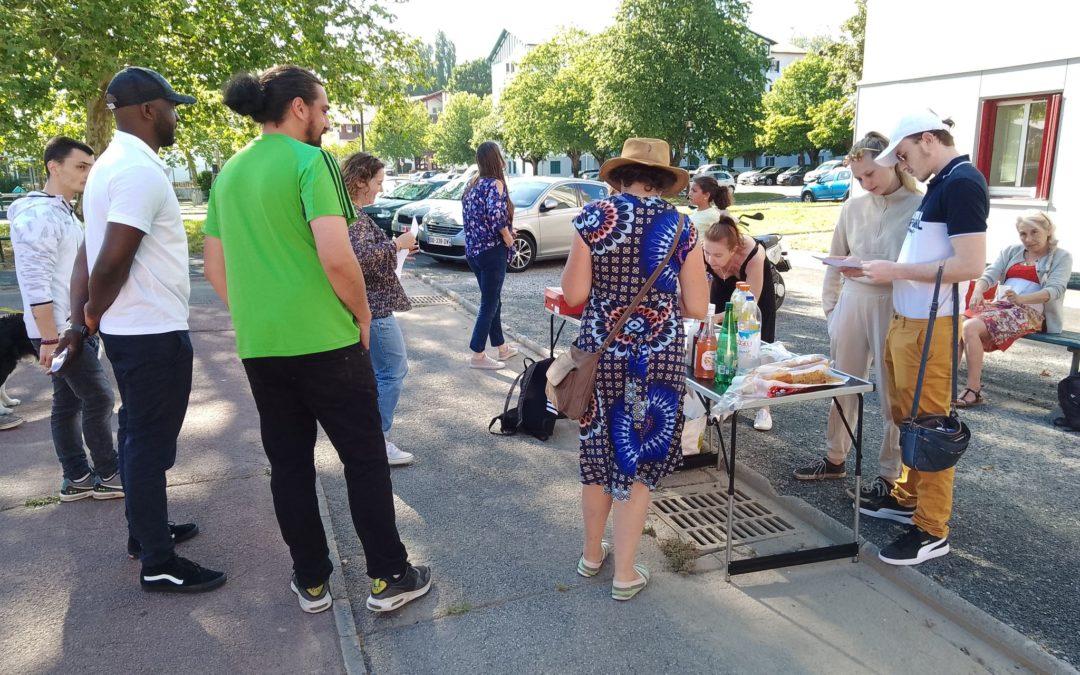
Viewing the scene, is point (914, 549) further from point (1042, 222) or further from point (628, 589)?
point (1042, 222)

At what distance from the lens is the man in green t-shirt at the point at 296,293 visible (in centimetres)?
268

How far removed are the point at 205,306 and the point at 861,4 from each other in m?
39.9

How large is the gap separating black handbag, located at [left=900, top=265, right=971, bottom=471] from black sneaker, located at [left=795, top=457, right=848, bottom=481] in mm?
1065

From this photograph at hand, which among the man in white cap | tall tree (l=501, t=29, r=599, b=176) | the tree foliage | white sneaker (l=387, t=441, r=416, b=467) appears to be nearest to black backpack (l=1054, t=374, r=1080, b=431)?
the man in white cap

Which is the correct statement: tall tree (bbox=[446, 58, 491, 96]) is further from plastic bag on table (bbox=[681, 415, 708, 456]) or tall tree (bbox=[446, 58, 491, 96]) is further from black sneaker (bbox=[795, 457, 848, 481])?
black sneaker (bbox=[795, 457, 848, 481])

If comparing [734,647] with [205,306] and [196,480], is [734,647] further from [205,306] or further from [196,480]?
[205,306]

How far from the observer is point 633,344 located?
3.05 metres

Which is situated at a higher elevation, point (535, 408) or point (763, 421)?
point (535, 408)

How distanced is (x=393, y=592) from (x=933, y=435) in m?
2.42

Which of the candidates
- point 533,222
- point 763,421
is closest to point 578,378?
point 763,421

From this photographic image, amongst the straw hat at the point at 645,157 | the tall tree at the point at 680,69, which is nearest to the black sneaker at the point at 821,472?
the straw hat at the point at 645,157

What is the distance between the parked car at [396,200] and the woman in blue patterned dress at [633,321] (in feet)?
47.2

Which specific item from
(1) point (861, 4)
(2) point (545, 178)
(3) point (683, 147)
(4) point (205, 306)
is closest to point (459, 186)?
(2) point (545, 178)

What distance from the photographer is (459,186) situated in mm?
16547
